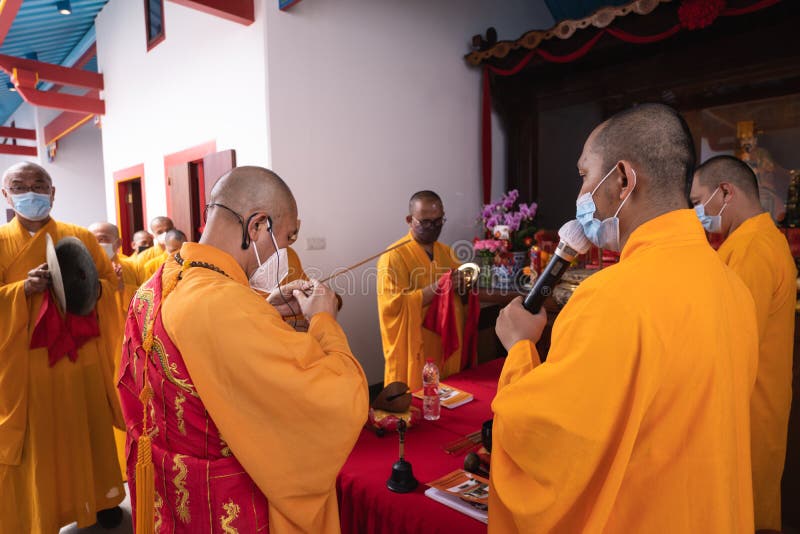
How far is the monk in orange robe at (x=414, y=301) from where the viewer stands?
3.80m

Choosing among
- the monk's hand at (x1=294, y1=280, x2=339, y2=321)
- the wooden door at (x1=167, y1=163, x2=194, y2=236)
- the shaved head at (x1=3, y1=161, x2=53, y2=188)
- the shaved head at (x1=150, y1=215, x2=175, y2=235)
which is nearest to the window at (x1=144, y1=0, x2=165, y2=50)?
the wooden door at (x1=167, y1=163, x2=194, y2=236)

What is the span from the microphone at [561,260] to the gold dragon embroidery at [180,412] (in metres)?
1.03

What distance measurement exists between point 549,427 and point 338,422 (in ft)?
1.86

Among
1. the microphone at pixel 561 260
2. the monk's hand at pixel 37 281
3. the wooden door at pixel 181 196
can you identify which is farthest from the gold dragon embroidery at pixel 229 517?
the wooden door at pixel 181 196

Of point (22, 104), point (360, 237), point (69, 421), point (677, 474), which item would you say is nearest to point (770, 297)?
point (677, 474)

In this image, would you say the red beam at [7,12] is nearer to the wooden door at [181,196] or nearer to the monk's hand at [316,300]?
the wooden door at [181,196]

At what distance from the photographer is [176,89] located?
18.0 feet

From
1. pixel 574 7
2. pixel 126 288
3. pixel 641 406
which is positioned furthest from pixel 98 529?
pixel 574 7

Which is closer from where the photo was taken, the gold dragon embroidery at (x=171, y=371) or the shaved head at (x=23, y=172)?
the gold dragon embroidery at (x=171, y=371)

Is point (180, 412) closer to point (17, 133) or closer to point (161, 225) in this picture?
point (161, 225)

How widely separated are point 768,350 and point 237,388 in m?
2.69

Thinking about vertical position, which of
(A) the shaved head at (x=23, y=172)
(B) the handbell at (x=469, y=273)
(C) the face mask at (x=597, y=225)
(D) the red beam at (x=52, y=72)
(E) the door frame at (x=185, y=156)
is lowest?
(B) the handbell at (x=469, y=273)

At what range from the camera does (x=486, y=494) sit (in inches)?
63.3

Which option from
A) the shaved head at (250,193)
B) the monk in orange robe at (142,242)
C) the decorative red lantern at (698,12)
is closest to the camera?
the shaved head at (250,193)
